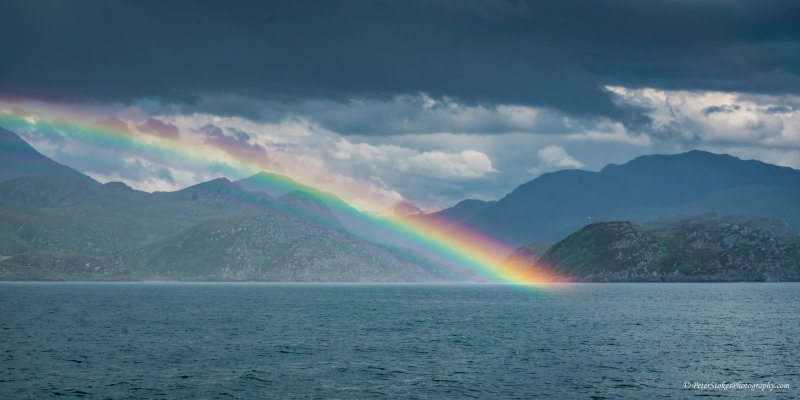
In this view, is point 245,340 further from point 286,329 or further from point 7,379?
point 7,379

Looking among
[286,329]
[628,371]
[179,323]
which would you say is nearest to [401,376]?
[628,371]

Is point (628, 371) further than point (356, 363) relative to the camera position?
No

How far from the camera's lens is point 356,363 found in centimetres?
10456

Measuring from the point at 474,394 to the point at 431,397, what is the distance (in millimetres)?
5290

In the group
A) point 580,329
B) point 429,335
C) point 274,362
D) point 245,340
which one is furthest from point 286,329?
point 580,329

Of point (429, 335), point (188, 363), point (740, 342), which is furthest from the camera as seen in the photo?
point (429, 335)

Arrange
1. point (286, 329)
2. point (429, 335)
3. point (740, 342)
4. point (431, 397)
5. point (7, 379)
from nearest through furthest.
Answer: point (431, 397) < point (7, 379) < point (740, 342) < point (429, 335) < point (286, 329)

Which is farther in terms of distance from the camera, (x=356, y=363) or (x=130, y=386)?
(x=356, y=363)

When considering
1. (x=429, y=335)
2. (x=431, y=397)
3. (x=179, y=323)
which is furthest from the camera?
(x=179, y=323)

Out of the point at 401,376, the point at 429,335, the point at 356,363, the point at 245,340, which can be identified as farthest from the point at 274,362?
the point at 429,335

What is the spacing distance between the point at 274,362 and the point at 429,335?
4773 cm

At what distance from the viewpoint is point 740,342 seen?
5148 inches

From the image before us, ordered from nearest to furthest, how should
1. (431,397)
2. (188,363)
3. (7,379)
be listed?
(431,397), (7,379), (188,363)

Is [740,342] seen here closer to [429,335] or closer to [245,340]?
[429,335]
